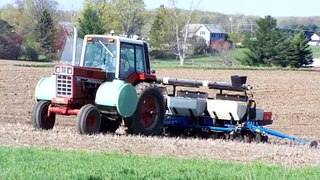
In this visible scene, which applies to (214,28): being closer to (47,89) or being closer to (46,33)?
(46,33)

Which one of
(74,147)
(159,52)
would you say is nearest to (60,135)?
(74,147)

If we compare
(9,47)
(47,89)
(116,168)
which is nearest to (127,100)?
(47,89)

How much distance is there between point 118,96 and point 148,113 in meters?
1.45

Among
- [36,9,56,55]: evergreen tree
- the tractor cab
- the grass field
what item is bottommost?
the grass field

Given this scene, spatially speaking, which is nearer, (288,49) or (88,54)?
(88,54)

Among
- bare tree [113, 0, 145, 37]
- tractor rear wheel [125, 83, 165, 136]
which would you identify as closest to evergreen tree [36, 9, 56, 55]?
bare tree [113, 0, 145, 37]

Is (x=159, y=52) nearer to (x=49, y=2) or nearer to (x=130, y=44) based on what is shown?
(x=49, y=2)

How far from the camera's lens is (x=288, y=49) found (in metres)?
63.3

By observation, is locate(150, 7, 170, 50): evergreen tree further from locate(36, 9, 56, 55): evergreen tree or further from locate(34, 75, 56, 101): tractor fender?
locate(34, 75, 56, 101): tractor fender

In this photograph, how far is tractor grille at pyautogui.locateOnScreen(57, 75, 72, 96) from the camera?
14.0 meters

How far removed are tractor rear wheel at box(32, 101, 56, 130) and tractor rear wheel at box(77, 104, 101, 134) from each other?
1226 millimetres

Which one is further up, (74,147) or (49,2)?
(49,2)

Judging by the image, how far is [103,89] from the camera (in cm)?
1384

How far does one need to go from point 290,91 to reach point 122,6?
189ft
